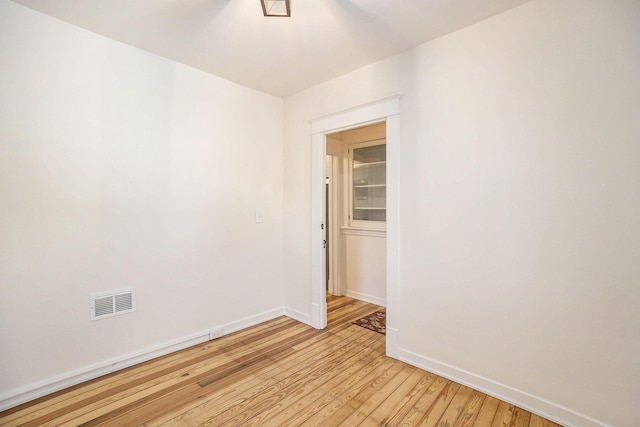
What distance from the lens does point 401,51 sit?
7.98 ft

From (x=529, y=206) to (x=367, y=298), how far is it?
8.54ft

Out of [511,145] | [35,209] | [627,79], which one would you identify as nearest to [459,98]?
[511,145]

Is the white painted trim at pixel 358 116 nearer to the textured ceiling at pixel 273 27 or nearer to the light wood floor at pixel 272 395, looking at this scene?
the textured ceiling at pixel 273 27

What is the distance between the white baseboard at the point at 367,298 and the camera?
12.7 feet

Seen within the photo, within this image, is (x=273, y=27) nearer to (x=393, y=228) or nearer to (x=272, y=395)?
(x=393, y=228)

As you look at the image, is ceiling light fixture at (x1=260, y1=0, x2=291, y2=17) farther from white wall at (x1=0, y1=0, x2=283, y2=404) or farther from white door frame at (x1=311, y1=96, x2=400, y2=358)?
white wall at (x1=0, y1=0, x2=283, y2=404)

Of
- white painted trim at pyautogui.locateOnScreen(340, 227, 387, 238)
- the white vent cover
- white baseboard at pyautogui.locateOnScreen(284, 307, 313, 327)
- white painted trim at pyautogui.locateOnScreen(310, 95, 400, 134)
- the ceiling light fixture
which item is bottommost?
white baseboard at pyautogui.locateOnScreen(284, 307, 313, 327)

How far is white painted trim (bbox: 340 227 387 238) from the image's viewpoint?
154 inches

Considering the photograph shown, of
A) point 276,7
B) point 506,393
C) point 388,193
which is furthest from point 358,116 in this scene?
point 506,393

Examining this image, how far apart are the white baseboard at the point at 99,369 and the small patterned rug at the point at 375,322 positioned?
1.33m

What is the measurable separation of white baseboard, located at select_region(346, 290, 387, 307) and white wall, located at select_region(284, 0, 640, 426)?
144 cm

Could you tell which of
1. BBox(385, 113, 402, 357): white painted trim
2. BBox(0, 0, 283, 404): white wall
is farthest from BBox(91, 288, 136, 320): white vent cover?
BBox(385, 113, 402, 357): white painted trim

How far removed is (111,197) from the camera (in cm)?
229

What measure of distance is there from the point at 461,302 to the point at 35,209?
3.09m
